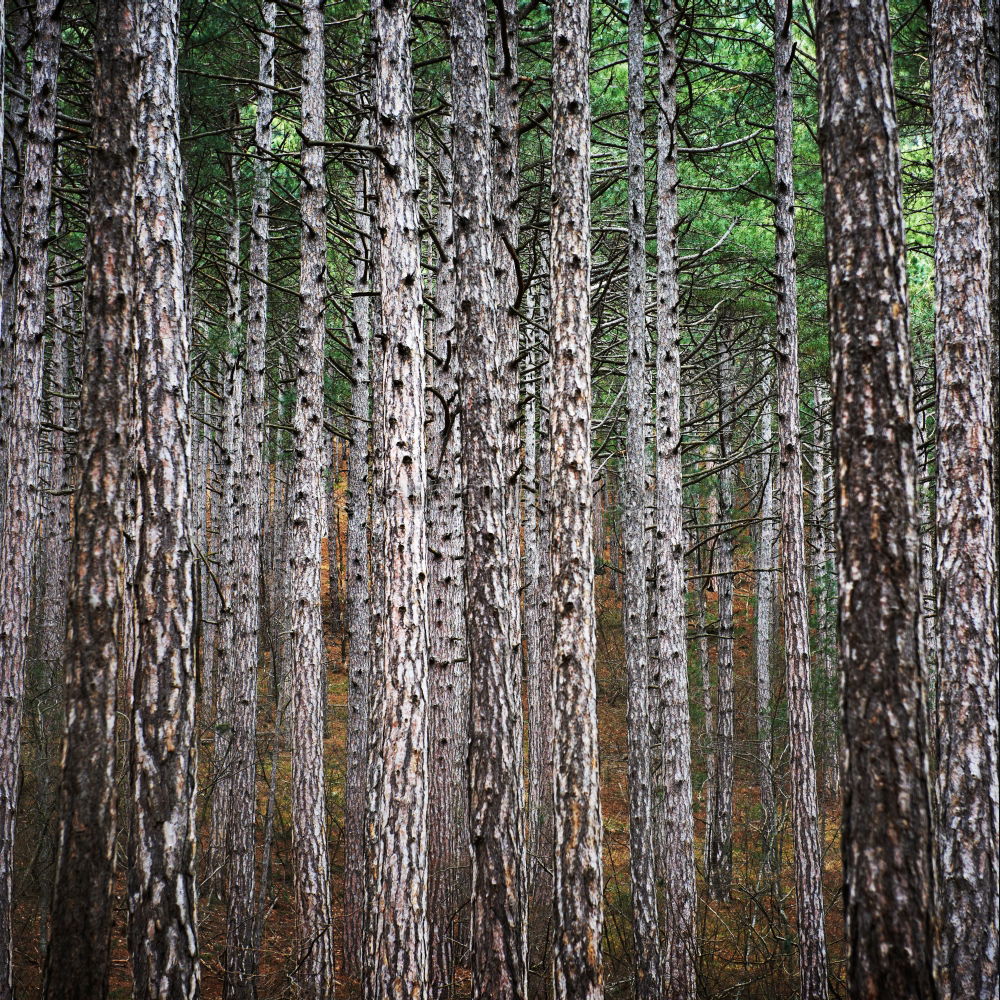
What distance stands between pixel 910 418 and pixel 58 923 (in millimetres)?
5027

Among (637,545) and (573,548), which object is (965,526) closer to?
(573,548)

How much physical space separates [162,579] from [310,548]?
136 inches

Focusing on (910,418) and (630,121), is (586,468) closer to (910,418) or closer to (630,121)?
(910,418)

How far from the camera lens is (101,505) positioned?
466 centimetres

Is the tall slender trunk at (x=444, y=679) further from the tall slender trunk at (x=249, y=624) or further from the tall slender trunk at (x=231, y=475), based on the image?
the tall slender trunk at (x=231, y=475)

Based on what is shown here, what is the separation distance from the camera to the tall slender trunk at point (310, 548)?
310 inches

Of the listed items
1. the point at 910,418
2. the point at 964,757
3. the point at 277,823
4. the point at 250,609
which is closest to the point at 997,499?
the point at 964,757

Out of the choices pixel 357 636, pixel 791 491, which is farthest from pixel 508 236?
pixel 357 636

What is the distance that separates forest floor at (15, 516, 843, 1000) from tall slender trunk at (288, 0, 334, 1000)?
0.77 m

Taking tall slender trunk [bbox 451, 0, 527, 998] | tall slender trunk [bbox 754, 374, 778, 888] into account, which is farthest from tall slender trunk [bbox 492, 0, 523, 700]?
tall slender trunk [bbox 754, 374, 778, 888]

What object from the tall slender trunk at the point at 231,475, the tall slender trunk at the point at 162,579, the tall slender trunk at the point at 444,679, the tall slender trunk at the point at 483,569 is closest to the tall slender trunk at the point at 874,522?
→ the tall slender trunk at the point at 483,569

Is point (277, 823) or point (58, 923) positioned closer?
point (58, 923)

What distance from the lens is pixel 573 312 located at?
6.04 meters

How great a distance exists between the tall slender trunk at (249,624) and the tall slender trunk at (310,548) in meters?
0.60
